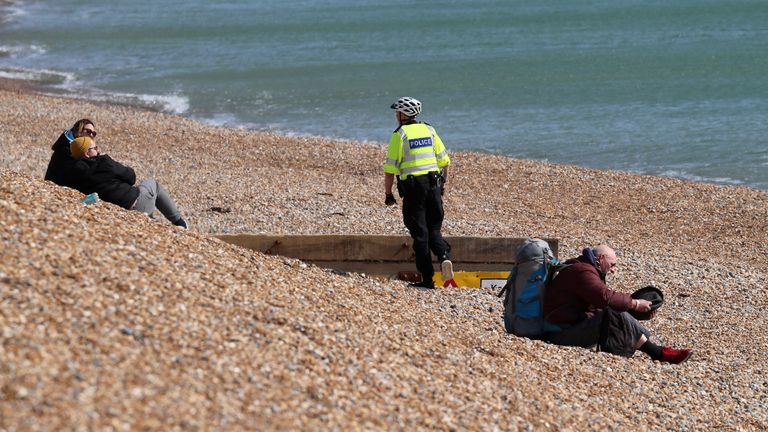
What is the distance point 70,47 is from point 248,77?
12.3m

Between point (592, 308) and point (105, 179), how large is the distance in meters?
4.32

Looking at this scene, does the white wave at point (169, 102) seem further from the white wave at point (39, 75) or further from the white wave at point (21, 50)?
the white wave at point (21, 50)

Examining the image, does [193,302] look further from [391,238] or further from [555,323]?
[391,238]

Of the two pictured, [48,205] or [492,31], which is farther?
[492,31]

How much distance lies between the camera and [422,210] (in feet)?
30.5

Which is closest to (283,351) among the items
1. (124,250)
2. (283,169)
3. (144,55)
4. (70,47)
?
(124,250)

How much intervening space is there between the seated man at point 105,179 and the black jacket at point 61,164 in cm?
3

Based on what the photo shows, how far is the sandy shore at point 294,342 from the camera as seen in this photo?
516 cm

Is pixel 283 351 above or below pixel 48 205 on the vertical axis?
below

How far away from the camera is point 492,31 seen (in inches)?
2076

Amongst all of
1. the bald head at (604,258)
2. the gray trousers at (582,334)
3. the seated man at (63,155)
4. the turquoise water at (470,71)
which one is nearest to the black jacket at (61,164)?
the seated man at (63,155)

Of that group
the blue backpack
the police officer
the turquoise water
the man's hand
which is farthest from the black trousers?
the turquoise water

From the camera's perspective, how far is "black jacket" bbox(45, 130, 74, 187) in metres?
9.12

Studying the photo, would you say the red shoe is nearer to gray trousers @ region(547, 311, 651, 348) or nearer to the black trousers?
gray trousers @ region(547, 311, 651, 348)
